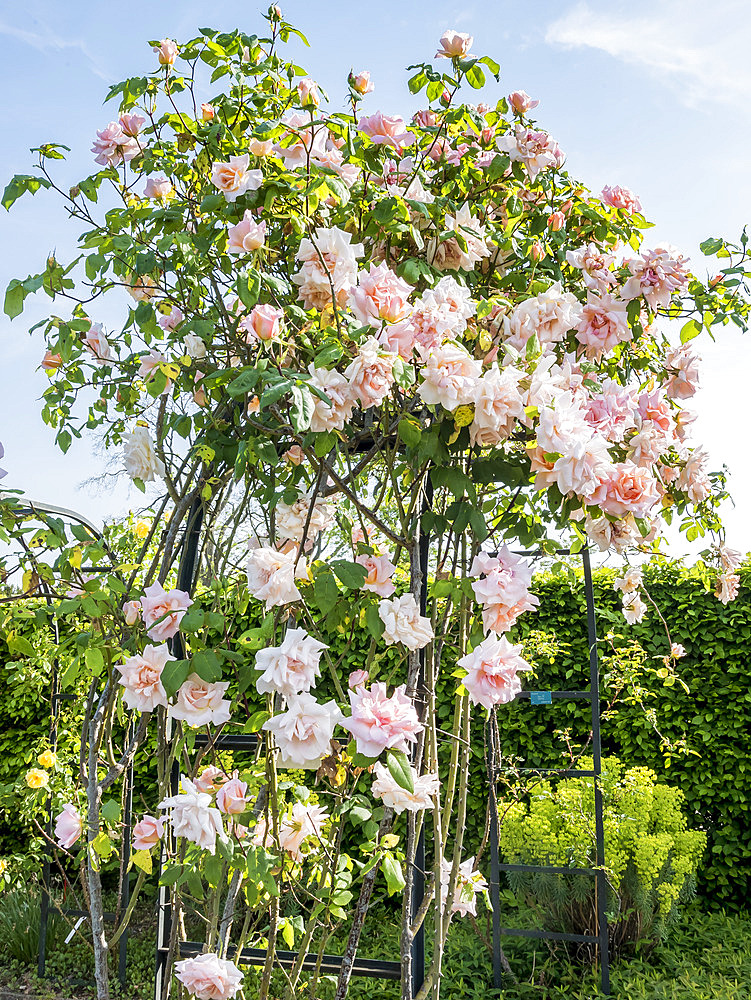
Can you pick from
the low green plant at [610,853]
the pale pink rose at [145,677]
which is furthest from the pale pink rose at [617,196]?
the low green plant at [610,853]

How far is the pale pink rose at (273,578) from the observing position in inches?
56.8

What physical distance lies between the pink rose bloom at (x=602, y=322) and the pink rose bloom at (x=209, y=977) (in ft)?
4.64

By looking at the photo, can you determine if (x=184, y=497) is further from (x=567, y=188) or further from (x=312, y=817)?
(x=567, y=188)

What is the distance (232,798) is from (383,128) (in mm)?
1299

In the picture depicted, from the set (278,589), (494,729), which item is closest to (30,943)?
(494,729)

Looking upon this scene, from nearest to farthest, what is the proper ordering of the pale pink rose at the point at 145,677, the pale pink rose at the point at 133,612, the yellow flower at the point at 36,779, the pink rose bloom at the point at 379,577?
the pale pink rose at the point at 145,677, the pink rose bloom at the point at 379,577, the pale pink rose at the point at 133,612, the yellow flower at the point at 36,779

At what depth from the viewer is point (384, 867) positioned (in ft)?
5.05

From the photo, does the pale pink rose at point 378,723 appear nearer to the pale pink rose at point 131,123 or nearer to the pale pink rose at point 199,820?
the pale pink rose at point 199,820

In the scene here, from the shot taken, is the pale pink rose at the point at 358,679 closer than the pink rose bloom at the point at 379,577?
Yes

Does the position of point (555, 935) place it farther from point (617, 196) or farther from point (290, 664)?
point (617, 196)

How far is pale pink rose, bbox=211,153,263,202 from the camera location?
1530 mm

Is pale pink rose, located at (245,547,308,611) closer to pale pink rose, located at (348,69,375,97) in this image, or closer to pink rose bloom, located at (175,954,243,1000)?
pink rose bloom, located at (175,954,243,1000)

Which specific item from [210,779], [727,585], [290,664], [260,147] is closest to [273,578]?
[290,664]

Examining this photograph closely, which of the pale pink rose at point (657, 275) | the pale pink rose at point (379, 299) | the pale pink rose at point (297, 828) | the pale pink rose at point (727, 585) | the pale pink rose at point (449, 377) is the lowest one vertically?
the pale pink rose at point (297, 828)
